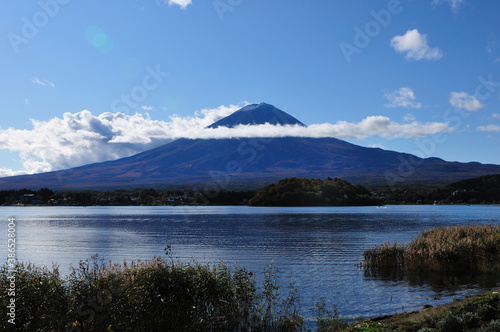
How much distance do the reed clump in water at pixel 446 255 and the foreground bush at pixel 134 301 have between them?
1720 cm

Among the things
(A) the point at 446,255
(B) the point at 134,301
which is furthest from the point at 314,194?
(B) the point at 134,301

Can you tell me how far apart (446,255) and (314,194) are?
152510 mm

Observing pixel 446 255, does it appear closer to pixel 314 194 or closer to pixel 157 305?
pixel 157 305

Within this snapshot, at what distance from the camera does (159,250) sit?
153ft

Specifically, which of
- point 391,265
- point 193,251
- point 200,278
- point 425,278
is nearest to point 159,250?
point 193,251

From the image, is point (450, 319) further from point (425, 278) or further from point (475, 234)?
point (475, 234)

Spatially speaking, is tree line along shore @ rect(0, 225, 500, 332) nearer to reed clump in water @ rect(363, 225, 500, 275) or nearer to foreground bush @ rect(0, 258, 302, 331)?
foreground bush @ rect(0, 258, 302, 331)

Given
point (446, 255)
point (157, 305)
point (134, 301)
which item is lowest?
point (446, 255)

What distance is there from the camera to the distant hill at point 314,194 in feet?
598

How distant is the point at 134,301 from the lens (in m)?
14.3

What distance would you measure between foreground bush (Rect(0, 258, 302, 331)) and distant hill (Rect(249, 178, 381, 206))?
546 ft

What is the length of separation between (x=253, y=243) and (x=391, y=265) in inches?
916

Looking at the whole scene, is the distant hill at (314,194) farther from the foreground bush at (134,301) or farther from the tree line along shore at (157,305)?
the foreground bush at (134,301)

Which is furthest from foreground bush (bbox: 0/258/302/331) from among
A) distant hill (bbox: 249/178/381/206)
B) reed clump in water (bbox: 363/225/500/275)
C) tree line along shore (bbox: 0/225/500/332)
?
distant hill (bbox: 249/178/381/206)
